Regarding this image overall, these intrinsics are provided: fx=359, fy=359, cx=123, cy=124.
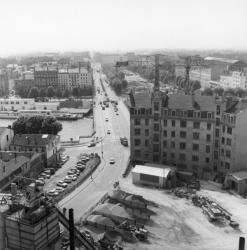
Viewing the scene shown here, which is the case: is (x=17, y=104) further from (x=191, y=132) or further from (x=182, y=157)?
(x=191, y=132)

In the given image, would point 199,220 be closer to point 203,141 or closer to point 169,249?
point 169,249

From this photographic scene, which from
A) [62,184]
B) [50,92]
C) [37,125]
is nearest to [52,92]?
[50,92]

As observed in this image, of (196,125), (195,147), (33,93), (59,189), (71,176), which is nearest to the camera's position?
(59,189)

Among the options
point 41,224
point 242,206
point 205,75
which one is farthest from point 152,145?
point 205,75

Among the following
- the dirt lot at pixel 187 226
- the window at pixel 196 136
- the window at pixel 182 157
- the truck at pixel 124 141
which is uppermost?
the window at pixel 196 136

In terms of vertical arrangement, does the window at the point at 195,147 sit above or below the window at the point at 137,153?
above

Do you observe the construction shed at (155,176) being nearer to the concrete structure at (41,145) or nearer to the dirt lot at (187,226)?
the dirt lot at (187,226)

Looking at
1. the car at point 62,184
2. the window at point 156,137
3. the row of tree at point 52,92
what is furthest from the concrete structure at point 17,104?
the car at point 62,184
